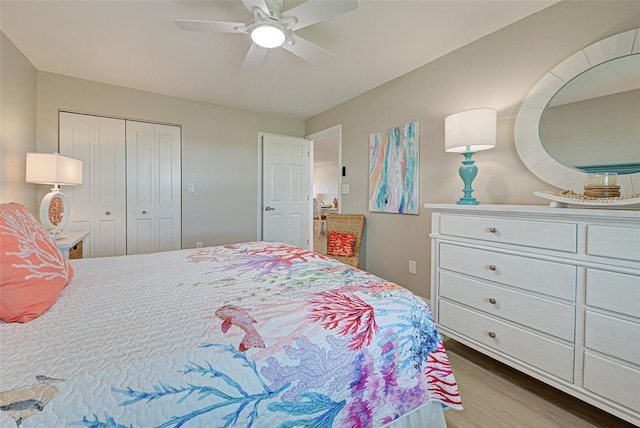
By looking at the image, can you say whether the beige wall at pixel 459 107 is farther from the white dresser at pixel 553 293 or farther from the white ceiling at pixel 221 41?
the white dresser at pixel 553 293

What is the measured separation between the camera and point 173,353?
2.41 ft

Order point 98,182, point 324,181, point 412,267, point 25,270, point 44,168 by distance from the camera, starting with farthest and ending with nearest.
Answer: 1. point 324,181
2. point 98,182
3. point 412,267
4. point 44,168
5. point 25,270

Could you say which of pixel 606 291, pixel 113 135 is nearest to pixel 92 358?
pixel 606 291

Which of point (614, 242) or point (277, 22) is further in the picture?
point (277, 22)

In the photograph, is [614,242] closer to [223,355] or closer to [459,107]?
[459,107]

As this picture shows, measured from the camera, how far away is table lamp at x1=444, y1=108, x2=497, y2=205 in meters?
1.94

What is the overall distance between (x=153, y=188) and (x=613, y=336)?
418 centimetres

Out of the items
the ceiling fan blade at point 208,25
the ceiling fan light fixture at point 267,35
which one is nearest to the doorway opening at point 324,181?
the ceiling fan light fixture at point 267,35

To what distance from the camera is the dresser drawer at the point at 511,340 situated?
4.75ft

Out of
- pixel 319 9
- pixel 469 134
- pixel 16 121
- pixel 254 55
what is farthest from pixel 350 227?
pixel 16 121

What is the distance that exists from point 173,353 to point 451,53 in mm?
2921

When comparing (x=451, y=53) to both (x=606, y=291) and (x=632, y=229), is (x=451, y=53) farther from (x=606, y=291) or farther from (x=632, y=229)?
(x=606, y=291)

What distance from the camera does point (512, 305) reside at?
5.39 ft

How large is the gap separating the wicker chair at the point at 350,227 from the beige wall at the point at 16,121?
3.03 meters
